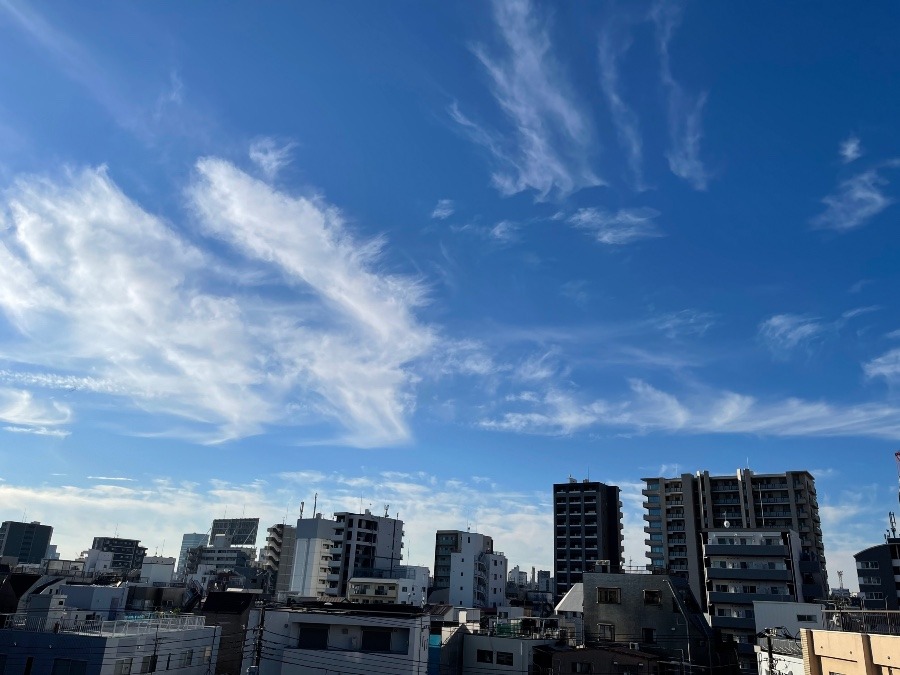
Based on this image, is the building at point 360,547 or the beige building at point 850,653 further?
the building at point 360,547

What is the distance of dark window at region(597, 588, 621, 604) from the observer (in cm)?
6369

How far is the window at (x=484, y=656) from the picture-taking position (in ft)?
163

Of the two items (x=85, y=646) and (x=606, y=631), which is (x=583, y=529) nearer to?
(x=606, y=631)

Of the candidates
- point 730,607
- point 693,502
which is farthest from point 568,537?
point 730,607

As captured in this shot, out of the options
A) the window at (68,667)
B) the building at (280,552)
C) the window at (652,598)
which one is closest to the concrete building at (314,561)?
the building at (280,552)

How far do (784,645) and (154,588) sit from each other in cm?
7262

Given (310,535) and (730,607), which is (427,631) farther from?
(310,535)

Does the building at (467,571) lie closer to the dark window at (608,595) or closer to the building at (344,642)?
the dark window at (608,595)

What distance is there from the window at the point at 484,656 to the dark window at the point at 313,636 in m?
12.0

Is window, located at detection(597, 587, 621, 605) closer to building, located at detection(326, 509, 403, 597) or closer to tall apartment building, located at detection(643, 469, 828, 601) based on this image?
tall apartment building, located at detection(643, 469, 828, 601)

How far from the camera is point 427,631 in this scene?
46.2m

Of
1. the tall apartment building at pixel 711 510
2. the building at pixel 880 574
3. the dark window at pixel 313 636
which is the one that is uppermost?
the tall apartment building at pixel 711 510

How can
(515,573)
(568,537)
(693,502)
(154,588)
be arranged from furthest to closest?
(515,573), (568,537), (693,502), (154,588)

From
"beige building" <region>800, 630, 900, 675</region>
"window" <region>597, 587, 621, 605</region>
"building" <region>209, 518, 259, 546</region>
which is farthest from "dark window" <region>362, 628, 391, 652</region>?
"building" <region>209, 518, 259, 546</region>
